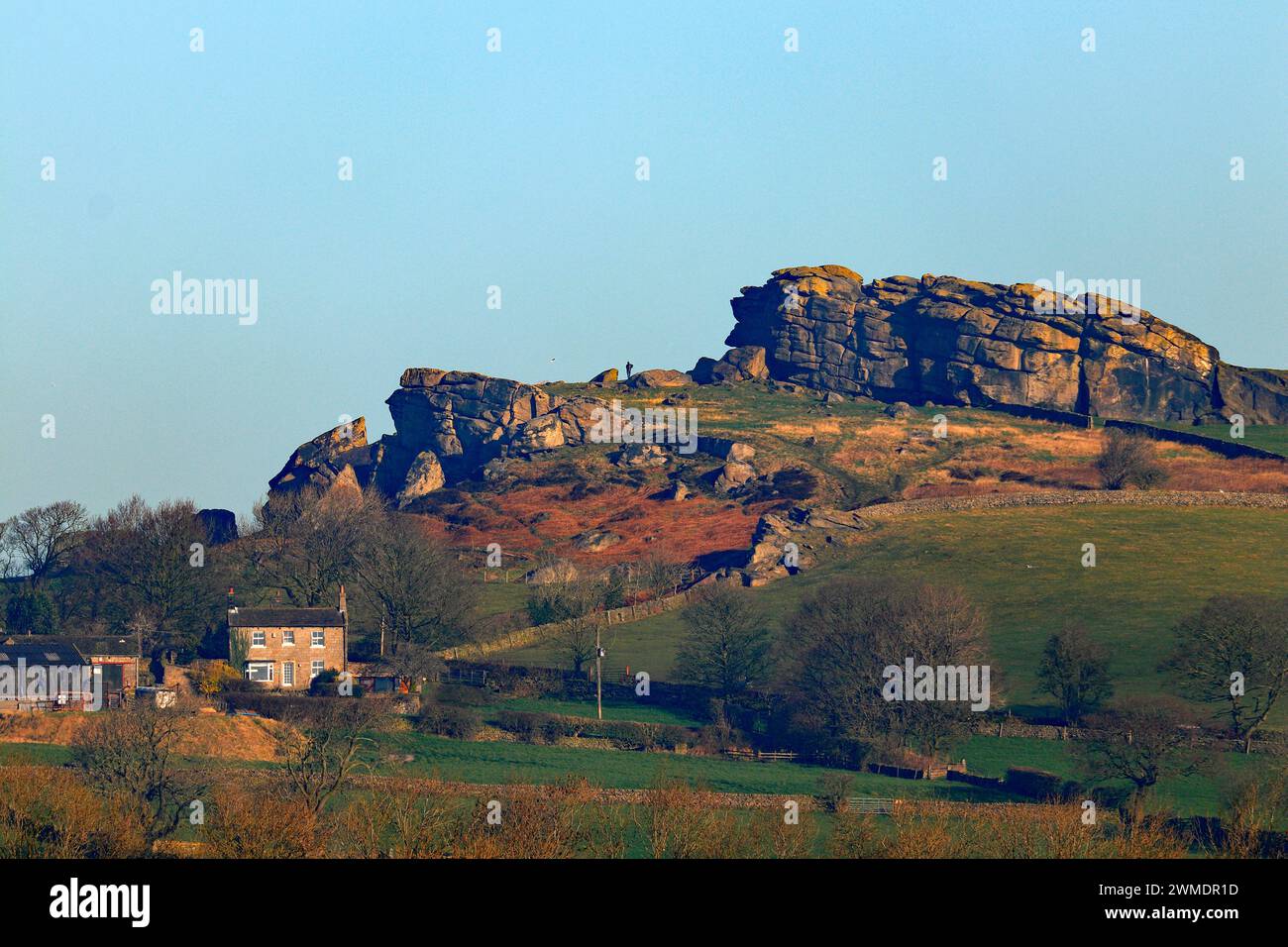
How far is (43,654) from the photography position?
287ft

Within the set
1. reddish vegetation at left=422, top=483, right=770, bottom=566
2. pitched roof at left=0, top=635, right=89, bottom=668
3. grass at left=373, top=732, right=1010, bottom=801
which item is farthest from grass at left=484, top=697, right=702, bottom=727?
reddish vegetation at left=422, top=483, right=770, bottom=566

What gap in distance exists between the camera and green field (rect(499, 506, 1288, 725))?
8919cm

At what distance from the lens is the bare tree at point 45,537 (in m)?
121

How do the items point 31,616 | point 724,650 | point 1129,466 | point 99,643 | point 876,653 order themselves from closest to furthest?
point 876,653
point 724,650
point 99,643
point 31,616
point 1129,466

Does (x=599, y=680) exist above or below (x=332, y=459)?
below

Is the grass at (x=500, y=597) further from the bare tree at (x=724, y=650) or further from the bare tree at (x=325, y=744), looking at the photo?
the bare tree at (x=325, y=744)

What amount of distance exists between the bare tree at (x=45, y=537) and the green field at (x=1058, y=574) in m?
42.7

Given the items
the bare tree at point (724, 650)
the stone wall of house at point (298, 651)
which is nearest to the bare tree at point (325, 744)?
the stone wall of house at point (298, 651)

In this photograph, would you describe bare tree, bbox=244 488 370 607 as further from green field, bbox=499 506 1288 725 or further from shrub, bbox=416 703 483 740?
shrub, bbox=416 703 483 740

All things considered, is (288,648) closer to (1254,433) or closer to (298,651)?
(298,651)

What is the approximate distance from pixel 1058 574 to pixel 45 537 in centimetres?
7130

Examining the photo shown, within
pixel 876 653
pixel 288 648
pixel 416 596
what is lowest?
pixel 876 653

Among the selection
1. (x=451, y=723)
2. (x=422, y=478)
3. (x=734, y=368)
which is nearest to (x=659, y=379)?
(x=734, y=368)

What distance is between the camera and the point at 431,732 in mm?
77875
